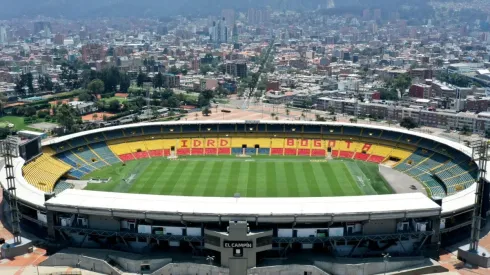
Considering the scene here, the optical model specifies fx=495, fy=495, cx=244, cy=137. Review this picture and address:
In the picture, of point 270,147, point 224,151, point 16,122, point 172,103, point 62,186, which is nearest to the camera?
point 62,186

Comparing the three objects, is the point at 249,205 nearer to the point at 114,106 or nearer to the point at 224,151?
the point at 224,151

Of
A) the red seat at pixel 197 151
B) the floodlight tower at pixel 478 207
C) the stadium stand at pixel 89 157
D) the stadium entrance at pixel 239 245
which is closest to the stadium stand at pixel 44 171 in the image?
the stadium stand at pixel 89 157

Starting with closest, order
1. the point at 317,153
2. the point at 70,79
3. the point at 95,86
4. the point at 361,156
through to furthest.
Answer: the point at 361,156 < the point at 317,153 < the point at 95,86 < the point at 70,79

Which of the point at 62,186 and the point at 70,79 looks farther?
the point at 70,79

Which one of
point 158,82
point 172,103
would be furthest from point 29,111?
point 158,82

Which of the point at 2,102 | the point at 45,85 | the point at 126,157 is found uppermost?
the point at 45,85

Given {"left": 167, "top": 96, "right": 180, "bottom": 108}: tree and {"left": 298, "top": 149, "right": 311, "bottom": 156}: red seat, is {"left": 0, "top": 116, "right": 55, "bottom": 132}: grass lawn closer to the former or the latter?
{"left": 167, "top": 96, "right": 180, "bottom": 108}: tree

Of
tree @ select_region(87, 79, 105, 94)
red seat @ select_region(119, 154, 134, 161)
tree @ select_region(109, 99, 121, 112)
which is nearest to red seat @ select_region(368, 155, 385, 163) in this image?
red seat @ select_region(119, 154, 134, 161)
